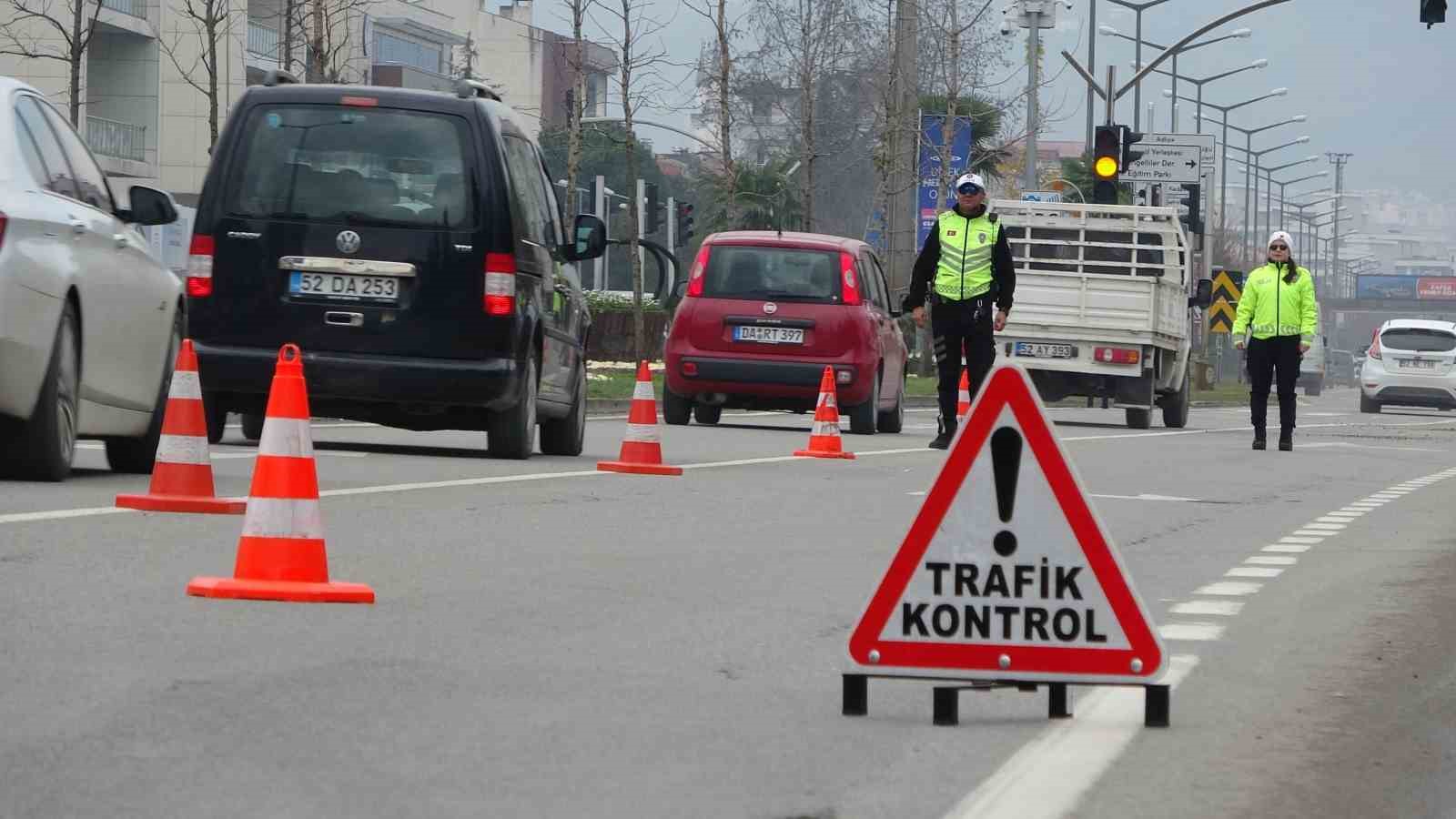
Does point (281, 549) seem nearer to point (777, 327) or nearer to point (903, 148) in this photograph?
point (777, 327)

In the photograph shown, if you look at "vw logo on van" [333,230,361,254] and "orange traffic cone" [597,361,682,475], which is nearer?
"vw logo on van" [333,230,361,254]

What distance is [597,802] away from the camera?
4969 millimetres

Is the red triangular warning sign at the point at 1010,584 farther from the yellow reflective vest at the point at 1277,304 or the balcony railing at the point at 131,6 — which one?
the balcony railing at the point at 131,6

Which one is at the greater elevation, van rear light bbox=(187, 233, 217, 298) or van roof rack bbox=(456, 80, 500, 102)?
van roof rack bbox=(456, 80, 500, 102)

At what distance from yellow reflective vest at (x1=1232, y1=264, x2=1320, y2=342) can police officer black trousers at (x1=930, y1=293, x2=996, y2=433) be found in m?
5.04

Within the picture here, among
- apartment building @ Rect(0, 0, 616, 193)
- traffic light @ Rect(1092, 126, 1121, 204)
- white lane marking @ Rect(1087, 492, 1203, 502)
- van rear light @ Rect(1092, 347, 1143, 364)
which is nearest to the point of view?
white lane marking @ Rect(1087, 492, 1203, 502)

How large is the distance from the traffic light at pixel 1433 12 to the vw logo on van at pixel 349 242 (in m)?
19.1

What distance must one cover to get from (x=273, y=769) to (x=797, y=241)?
18289 mm

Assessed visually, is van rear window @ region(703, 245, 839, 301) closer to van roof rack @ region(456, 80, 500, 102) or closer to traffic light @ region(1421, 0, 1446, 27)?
van roof rack @ region(456, 80, 500, 102)

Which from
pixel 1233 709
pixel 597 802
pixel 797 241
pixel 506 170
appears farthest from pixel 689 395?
pixel 597 802

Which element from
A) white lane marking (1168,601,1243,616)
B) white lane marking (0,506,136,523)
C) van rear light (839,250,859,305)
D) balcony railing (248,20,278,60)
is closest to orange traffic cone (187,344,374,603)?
white lane marking (0,506,136,523)

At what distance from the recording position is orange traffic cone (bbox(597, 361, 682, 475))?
49.0ft

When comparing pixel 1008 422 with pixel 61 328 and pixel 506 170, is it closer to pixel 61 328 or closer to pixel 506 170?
pixel 61 328

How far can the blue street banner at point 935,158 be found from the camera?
47.9 metres
